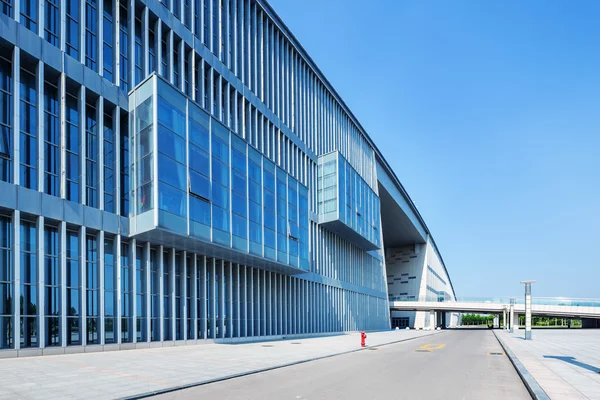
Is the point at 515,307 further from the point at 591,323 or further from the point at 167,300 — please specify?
the point at 167,300

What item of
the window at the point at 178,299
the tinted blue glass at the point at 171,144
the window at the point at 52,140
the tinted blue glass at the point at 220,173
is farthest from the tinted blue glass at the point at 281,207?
the window at the point at 52,140

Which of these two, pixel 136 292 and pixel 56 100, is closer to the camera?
pixel 56 100

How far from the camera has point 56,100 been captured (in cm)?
2170

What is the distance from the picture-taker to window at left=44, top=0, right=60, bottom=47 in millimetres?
21223

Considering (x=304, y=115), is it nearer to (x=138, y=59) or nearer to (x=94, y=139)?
(x=138, y=59)

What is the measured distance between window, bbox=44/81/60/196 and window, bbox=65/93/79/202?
1.78ft

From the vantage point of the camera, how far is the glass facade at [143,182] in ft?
64.4

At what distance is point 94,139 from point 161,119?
130 inches

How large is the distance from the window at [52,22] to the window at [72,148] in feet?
8.14

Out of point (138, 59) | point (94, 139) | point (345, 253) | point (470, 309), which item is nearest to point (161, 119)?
point (94, 139)

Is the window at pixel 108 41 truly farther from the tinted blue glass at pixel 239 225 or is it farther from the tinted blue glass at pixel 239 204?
the tinted blue glass at pixel 239 225

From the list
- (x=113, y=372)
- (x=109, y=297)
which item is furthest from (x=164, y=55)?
(x=113, y=372)

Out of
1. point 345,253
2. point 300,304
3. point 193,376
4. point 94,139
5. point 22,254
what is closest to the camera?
point 193,376

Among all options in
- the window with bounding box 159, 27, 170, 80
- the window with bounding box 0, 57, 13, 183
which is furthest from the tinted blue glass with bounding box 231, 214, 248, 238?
the window with bounding box 0, 57, 13, 183
